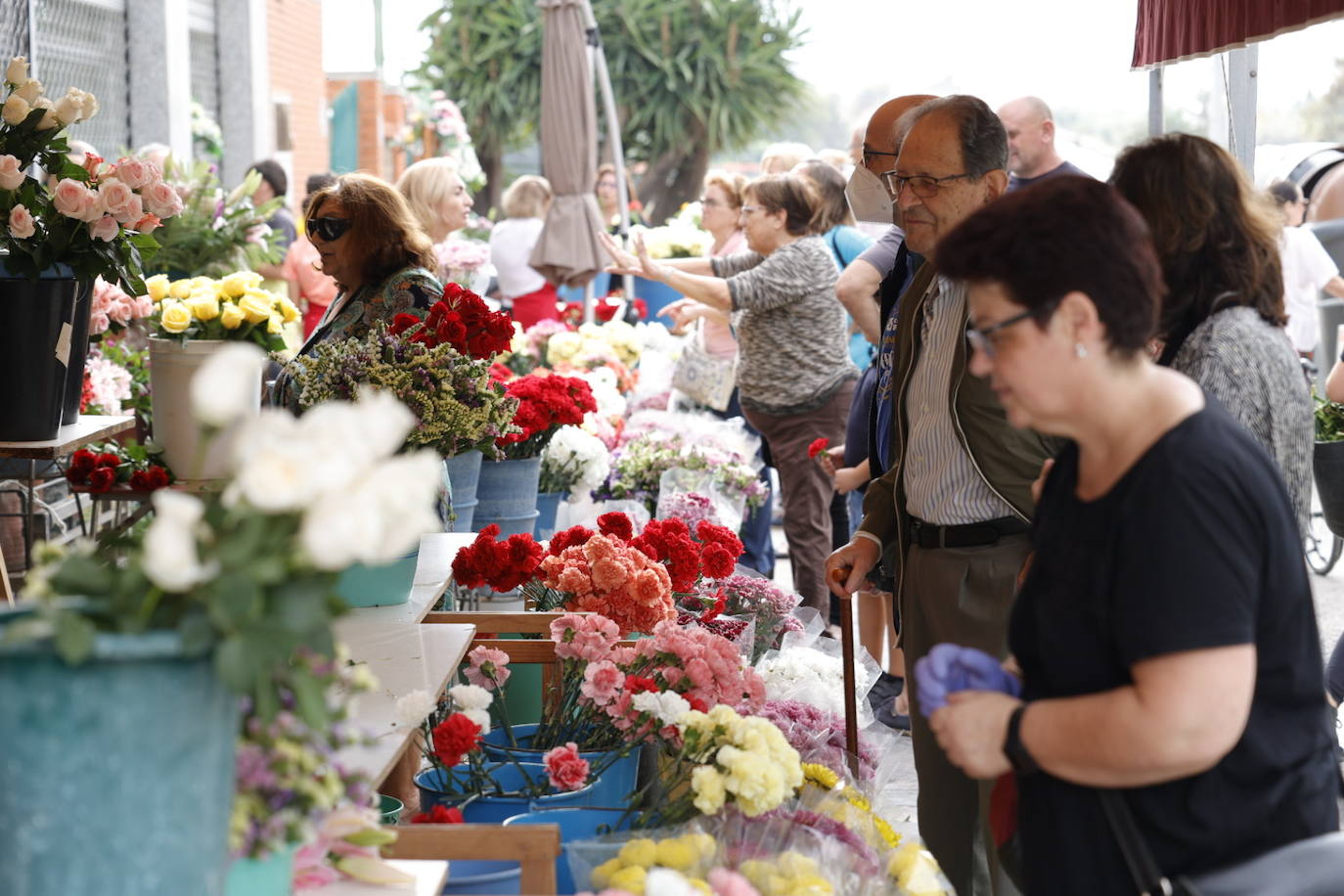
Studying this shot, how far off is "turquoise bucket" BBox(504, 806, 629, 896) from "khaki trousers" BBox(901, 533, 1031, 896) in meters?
0.63

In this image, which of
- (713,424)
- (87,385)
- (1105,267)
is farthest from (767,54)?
(1105,267)

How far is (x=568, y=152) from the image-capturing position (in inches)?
317

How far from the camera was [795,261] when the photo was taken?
522cm

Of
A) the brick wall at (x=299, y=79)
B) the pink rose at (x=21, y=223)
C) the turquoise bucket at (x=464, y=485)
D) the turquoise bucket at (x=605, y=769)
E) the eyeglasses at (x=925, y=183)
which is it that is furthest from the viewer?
the brick wall at (x=299, y=79)

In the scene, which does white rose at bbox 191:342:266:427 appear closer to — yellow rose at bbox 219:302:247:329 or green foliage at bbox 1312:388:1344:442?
yellow rose at bbox 219:302:247:329

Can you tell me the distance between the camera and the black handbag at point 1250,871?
148 cm

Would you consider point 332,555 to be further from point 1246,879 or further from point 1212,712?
point 1246,879

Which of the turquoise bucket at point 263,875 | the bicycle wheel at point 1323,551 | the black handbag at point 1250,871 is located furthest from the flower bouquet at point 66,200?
the bicycle wheel at point 1323,551

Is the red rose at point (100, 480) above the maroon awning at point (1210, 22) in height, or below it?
below

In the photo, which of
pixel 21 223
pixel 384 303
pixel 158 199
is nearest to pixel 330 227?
pixel 384 303

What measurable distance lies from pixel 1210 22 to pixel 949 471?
1.43 m

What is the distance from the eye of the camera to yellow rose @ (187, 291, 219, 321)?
3.83m

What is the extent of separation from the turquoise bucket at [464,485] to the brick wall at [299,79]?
939cm

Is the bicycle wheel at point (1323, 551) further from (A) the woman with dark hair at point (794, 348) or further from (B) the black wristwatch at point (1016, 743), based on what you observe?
(B) the black wristwatch at point (1016, 743)
